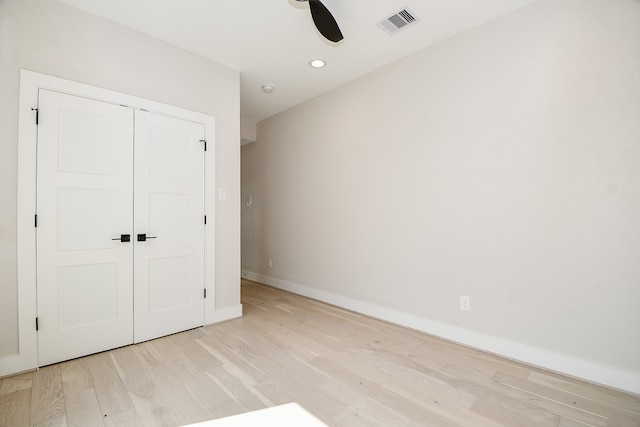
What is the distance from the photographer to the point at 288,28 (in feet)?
8.30

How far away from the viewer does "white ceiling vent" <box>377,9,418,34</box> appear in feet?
7.68

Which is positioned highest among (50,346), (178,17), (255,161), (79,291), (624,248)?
(178,17)

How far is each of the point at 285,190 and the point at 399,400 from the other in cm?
327

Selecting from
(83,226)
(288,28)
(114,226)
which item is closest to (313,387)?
(114,226)

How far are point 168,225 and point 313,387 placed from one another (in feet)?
6.50

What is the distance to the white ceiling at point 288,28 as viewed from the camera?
2248mm

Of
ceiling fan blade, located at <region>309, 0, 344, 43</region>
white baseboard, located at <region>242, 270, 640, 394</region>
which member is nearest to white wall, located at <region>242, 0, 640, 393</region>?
white baseboard, located at <region>242, 270, 640, 394</region>

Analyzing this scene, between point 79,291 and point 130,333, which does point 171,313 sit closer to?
point 130,333

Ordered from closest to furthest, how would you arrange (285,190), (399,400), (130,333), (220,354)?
(399,400)
(220,354)
(130,333)
(285,190)

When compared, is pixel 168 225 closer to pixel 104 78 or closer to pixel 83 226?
pixel 83 226

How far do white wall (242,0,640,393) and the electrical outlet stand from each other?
0.15ft

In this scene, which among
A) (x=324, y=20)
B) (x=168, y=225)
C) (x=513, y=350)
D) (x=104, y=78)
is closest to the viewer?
(x=324, y=20)

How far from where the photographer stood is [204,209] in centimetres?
298

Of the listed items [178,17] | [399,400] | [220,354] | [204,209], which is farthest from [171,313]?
[178,17]
